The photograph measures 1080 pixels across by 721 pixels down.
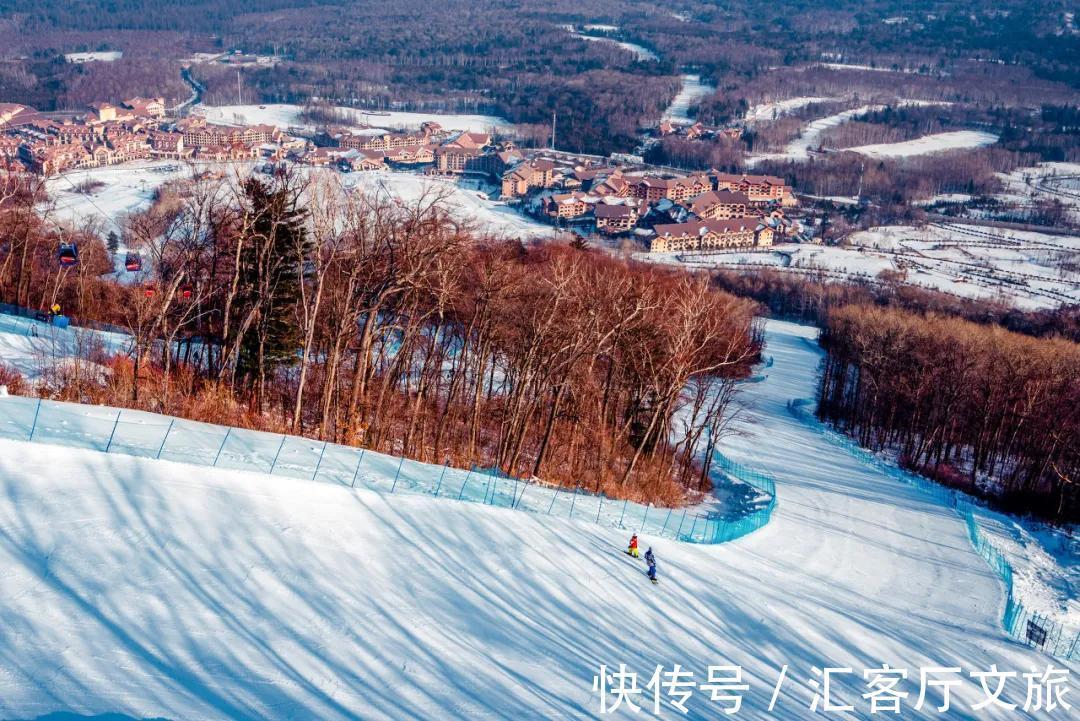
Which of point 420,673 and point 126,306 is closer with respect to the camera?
point 420,673

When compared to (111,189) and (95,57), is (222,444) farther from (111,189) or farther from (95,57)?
(95,57)

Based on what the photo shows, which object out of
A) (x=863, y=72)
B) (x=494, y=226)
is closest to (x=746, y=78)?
(x=863, y=72)

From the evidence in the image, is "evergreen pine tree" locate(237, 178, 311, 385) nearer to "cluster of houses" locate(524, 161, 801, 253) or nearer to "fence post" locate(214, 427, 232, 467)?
"fence post" locate(214, 427, 232, 467)

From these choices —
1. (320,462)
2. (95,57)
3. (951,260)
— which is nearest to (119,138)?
(951,260)

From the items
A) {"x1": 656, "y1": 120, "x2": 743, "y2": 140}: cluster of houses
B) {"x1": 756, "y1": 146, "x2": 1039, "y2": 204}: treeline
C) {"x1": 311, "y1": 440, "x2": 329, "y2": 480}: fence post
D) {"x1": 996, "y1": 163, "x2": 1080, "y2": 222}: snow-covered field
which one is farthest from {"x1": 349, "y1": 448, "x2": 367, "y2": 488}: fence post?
{"x1": 656, "y1": 120, "x2": 743, "y2": 140}: cluster of houses

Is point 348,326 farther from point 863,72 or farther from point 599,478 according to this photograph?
point 863,72

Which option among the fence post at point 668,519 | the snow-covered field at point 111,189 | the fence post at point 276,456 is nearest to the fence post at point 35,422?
the fence post at point 276,456

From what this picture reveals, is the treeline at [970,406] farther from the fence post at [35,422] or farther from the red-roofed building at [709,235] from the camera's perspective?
the red-roofed building at [709,235]
